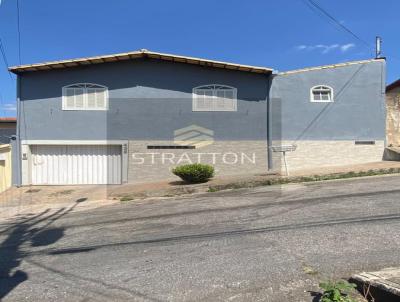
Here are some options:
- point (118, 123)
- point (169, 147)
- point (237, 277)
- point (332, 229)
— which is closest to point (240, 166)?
point (169, 147)

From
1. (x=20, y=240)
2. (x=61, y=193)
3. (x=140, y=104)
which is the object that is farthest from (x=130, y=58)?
(x=20, y=240)

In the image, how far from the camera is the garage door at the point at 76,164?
1830 centimetres

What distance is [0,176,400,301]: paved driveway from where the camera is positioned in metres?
4.92

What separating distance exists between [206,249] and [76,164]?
13192 millimetres

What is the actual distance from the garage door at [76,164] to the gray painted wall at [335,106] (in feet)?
23.9

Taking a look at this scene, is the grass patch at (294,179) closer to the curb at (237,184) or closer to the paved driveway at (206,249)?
the curb at (237,184)

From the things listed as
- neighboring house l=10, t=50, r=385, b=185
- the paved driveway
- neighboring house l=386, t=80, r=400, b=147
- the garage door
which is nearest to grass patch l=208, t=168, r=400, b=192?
the paved driveway

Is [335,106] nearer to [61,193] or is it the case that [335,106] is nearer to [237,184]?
[237,184]

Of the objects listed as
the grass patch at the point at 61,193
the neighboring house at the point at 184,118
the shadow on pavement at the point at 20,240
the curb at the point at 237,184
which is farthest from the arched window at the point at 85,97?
the shadow on pavement at the point at 20,240

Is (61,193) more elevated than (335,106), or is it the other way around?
(335,106)

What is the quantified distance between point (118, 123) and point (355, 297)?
1483 cm

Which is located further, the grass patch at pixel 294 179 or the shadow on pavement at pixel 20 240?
the grass patch at pixel 294 179

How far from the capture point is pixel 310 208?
30.2 ft

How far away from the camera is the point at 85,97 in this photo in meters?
18.0
